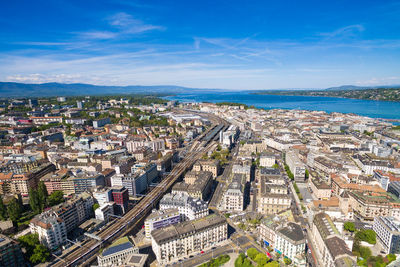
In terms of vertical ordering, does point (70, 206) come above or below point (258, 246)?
above

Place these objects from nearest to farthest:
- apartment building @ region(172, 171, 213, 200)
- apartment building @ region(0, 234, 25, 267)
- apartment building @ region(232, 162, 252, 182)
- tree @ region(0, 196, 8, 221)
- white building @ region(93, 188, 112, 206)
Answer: apartment building @ region(0, 234, 25, 267) < tree @ region(0, 196, 8, 221) < white building @ region(93, 188, 112, 206) < apartment building @ region(172, 171, 213, 200) < apartment building @ region(232, 162, 252, 182)

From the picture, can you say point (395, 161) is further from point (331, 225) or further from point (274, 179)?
point (331, 225)

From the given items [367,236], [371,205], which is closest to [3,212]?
[367,236]

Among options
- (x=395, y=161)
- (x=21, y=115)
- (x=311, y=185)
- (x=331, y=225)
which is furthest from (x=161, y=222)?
(x=21, y=115)

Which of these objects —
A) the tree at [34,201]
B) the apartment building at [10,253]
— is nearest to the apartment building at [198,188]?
the tree at [34,201]

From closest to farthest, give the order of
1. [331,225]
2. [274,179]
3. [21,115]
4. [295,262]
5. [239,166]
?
[295,262] < [331,225] < [274,179] < [239,166] < [21,115]

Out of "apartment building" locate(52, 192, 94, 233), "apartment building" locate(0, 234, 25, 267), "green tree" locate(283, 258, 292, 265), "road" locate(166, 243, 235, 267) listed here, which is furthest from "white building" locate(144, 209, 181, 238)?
"green tree" locate(283, 258, 292, 265)

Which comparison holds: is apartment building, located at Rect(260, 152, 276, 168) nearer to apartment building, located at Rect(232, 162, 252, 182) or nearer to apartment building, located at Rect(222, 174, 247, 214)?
apartment building, located at Rect(232, 162, 252, 182)
